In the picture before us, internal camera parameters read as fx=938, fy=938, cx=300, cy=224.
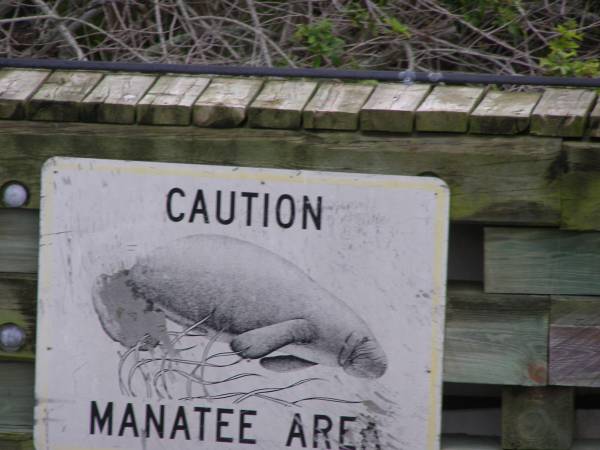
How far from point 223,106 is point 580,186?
41.6 inches

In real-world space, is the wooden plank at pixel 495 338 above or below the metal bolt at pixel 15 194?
below

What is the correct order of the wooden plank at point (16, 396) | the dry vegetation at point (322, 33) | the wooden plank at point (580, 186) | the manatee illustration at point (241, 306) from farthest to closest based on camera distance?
the dry vegetation at point (322, 33)
the wooden plank at point (16, 396)
the manatee illustration at point (241, 306)
the wooden plank at point (580, 186)

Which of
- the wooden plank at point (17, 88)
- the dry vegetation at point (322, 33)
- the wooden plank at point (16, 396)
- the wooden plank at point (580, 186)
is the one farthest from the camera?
the dry vegetation at point (322, 33)

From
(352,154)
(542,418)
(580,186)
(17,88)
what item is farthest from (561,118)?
(17,88)

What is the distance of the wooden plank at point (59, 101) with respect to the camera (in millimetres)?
2850

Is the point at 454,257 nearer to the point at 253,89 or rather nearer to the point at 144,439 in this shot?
the point at 253,89

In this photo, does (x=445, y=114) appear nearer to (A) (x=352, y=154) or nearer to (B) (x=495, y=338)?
(A) (x=352, y=154)

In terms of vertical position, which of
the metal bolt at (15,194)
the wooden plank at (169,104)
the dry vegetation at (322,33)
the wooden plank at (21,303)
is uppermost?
the dry vegetation at (322,33)

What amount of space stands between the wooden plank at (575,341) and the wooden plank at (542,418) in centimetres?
6

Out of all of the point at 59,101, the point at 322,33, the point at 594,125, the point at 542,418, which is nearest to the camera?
the point at 594,125

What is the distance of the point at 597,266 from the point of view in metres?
2.69

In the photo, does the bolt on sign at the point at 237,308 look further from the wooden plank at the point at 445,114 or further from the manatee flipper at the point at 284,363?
the wooden plank at the point at 445,114

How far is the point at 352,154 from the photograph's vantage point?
274cm

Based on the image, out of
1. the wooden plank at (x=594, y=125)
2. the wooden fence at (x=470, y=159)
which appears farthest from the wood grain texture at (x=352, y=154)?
the wooden plank at (x=594, y=125)
